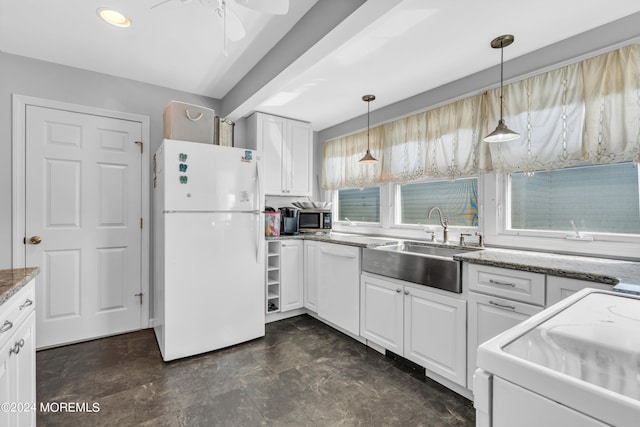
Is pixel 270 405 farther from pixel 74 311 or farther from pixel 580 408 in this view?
pixel 74 311

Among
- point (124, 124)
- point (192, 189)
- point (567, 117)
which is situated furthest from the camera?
point (124, 124)

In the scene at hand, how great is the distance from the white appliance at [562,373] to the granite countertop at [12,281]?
153 cm

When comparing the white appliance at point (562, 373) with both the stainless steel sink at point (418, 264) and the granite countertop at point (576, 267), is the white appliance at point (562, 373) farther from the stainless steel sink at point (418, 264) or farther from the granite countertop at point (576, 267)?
the stainless steel sink at point (418, 264)

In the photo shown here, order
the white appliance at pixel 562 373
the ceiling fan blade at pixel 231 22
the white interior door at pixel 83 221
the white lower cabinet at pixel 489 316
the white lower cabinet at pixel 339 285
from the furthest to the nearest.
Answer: the white lower cabinet at pixel 339 285, the white interior door at pixel 83 221, the white lower cabinet at pixel 489 316, the ceiling fan blade at pixel 231 22, the white appliance at pixel 562 373

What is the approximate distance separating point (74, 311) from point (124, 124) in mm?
1783

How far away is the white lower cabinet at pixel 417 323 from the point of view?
1.89 metres

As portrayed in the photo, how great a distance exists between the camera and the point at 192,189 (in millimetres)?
2357

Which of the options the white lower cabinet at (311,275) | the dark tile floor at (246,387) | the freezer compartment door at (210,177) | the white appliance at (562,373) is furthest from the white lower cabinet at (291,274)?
the white appliance at (562,373)

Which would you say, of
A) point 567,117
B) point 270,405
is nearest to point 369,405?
point 270,405

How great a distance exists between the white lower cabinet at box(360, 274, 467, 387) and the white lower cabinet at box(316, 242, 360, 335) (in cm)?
12

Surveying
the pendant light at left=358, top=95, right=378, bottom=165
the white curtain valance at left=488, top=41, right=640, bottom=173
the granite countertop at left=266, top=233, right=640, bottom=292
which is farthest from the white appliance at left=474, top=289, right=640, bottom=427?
the pendant light at left=358, top=95, right=378, bottom=165

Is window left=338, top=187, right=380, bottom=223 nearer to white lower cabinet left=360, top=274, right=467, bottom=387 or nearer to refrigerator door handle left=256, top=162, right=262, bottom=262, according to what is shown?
white lower cabinet left=360, top=274, right=467, bottom=387

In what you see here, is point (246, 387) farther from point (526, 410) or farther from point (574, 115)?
point (574, 115)

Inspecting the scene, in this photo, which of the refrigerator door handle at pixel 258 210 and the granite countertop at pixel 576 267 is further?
the refrigerator door handle at pixel 258 210
